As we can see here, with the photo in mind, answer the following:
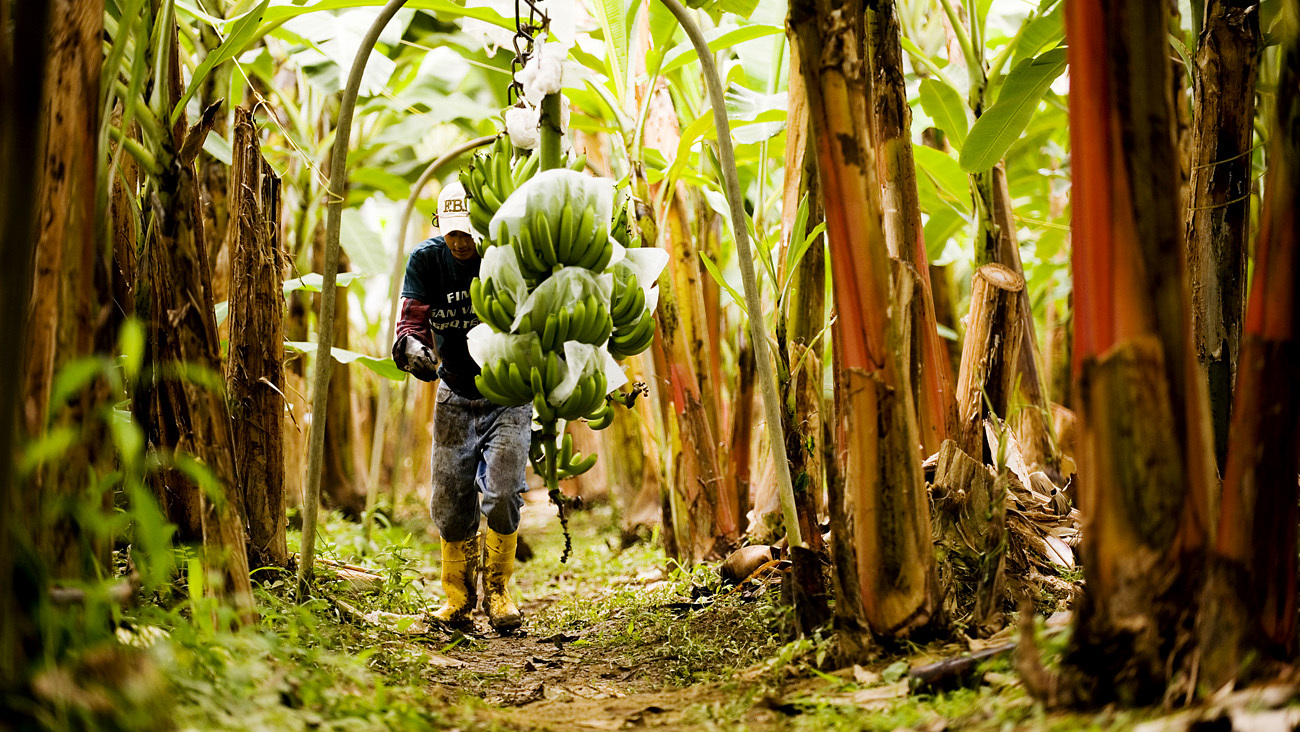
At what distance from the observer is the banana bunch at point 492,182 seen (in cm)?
183

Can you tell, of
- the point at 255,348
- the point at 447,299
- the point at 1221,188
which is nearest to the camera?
the point at 1221,188

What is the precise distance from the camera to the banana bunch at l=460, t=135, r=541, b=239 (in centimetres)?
183

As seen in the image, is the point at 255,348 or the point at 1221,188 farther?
the point at 255,348

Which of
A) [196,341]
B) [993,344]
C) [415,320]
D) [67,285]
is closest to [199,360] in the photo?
[196,341]

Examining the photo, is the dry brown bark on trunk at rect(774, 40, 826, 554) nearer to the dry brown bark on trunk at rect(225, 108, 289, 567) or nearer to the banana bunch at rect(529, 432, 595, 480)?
the banana bunch at rect(529, 432, 595, 480)

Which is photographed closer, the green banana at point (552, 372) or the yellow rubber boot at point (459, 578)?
the green banana at point (552, 372)

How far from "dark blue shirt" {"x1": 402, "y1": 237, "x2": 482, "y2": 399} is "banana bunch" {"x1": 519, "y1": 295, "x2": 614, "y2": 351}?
4.45 ft

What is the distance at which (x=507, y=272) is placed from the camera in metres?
1.65

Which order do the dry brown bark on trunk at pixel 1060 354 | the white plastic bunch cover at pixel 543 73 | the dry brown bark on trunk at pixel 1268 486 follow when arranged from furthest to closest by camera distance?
1. the dry brown bark on trunk at pixel 1060 354
2. the white plastic bunch cover at pixel 543 73
3. the dry brown bark on trunk at pixel 1268 486

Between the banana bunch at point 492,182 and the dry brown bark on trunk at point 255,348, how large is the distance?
37.1 inches

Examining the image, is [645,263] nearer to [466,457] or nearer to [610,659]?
[610,659]

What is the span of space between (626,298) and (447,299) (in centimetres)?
136

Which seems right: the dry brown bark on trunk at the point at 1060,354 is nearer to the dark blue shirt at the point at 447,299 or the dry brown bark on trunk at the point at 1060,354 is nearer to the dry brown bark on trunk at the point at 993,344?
the dry brown bark on trunk at the point at 993,344

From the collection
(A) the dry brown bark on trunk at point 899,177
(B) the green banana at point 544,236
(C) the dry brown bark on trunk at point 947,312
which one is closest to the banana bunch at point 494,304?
(B) the green banana at point 544,236
